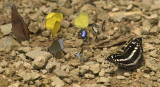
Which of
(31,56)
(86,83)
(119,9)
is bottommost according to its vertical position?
(86,83)

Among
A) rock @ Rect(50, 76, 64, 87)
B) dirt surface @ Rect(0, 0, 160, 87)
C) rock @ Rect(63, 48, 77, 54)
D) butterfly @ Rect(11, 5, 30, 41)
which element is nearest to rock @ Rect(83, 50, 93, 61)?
dirt surface @ Rect(0, 0, 160, 87)

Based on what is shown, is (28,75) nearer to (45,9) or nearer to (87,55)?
(87,55)

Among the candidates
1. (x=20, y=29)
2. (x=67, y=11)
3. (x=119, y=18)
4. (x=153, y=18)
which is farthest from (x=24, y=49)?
(x=153, y=18)

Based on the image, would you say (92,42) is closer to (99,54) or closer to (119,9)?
(99,54)

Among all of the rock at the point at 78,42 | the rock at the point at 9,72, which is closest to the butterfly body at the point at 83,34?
the rock at the point at 78,42

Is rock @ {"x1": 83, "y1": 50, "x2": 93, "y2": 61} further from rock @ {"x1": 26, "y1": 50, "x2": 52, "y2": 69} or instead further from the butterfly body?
rock @ {"x1": 26, "y1": 50, "x2": 52, "y2": 69}

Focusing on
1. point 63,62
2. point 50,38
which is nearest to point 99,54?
point 63,62
